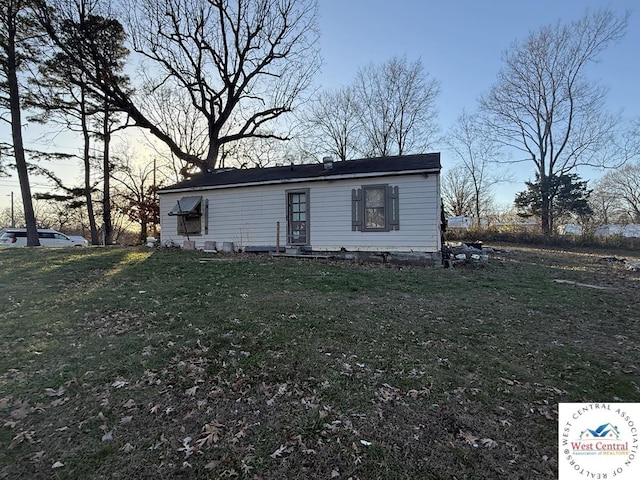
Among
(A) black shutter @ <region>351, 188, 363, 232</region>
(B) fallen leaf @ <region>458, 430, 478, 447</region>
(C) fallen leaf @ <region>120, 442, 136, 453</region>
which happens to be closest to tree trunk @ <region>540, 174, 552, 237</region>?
(A) black shutter @ <region>351, 188, 363, 232</region>

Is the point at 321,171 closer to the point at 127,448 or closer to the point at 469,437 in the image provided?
the point at 469,437

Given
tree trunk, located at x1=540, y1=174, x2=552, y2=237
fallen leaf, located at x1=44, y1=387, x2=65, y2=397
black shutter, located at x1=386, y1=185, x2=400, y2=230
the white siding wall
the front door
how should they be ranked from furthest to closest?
tree trunk, located at x1=540, y1=174, x2=552, y2=237
the front door
black shutter, located at x1=386, y1=185, x2=400, y2=230
the white siding wall
fallen leaf, located at x1=44, y1=387, x2=65, y2=397

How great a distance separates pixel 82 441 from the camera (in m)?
2.65

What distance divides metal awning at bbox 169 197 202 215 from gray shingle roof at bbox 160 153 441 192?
50 centimetres

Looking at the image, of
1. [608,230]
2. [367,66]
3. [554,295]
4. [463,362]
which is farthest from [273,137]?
[608,230]

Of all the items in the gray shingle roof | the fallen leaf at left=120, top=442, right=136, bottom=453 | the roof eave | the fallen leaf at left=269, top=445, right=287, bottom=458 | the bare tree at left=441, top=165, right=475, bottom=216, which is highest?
the bare tree at left=441, top=165, right=475, bottom=216

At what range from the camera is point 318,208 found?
1166 centimetres

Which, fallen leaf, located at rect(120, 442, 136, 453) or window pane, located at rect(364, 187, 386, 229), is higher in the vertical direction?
window pane, located at rect(364, 187, 386, 229)

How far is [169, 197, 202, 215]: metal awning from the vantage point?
12.9m

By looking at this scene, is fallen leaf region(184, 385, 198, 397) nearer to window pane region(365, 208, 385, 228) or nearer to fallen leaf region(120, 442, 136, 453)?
fallen leaf region(120, 442, 136, 453)

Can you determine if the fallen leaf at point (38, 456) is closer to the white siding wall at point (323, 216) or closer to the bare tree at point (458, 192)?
the white siding wall at point (323, 216)

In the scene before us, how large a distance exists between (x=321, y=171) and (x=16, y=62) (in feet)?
44.9

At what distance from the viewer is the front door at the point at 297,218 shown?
11969mm

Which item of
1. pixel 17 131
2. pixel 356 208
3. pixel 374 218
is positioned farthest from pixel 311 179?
pixel 17 131
